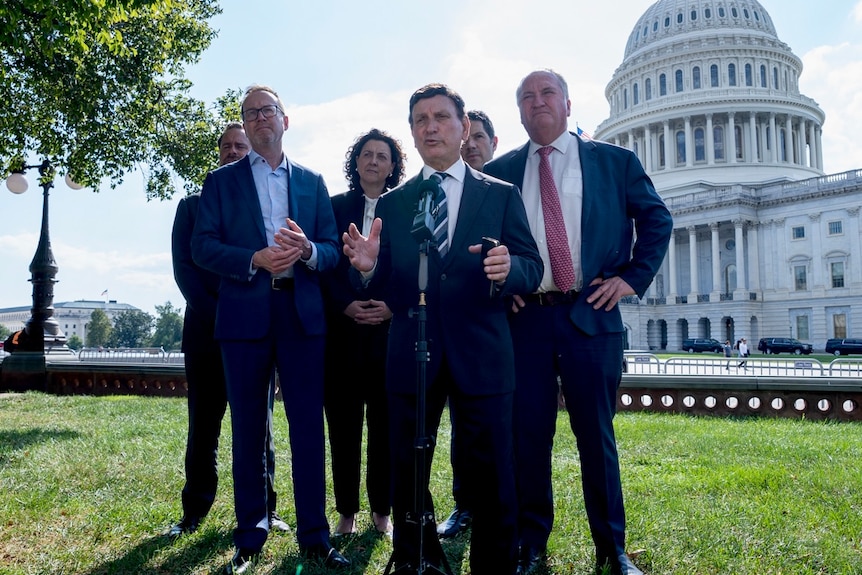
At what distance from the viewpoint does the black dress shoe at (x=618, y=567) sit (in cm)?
412

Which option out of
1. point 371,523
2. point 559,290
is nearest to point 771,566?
point 559,290

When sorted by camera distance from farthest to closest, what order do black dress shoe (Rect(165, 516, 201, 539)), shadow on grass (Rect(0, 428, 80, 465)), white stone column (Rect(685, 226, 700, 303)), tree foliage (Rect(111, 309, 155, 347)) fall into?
1. tree foliage (Rect(111, 309, 155, 347))
2. white stone column (Rect(685, 226, 700, 303))
3. shadow on grass (Rect(0, 428, 80, 465))
4. black dress shoe (Rect(165, 516, 201, 539))

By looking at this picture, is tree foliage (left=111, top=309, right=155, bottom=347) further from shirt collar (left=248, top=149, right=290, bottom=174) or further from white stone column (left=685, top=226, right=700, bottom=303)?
shirt collar (left=248, top=149, right=290, bottom=174)

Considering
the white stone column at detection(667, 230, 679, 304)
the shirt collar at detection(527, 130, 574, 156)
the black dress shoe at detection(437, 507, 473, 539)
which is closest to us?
the shirt collar at detection(527, 130, 574, 156)

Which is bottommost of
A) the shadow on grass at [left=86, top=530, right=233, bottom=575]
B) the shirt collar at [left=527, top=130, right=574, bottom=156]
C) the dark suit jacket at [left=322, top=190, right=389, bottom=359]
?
the shadow on grass at [left=86, top=530, right=233, bottom=575]

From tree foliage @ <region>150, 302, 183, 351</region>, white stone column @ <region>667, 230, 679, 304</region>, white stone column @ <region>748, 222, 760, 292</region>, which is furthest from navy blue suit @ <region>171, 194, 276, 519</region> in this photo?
tree foliage @ <region>150, 302, 183, 351</region>

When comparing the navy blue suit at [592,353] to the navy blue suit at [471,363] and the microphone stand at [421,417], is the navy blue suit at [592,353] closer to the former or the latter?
the navy blue suit at [471,363]

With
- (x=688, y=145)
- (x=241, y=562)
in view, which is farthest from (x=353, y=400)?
(x=688, y=145)

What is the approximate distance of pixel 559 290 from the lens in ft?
14.6

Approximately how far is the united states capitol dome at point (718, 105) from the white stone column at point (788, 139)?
0.12 meters

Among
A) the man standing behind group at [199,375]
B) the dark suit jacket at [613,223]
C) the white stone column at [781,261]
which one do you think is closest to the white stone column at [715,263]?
the white stone column at [781,261]

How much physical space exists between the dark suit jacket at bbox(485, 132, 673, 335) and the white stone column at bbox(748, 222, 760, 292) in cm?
7661

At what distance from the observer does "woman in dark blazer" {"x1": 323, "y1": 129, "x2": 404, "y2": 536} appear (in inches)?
205

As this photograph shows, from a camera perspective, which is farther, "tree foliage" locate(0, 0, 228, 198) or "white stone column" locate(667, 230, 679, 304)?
"white stone column" locate(667, 230, 679, 304)
